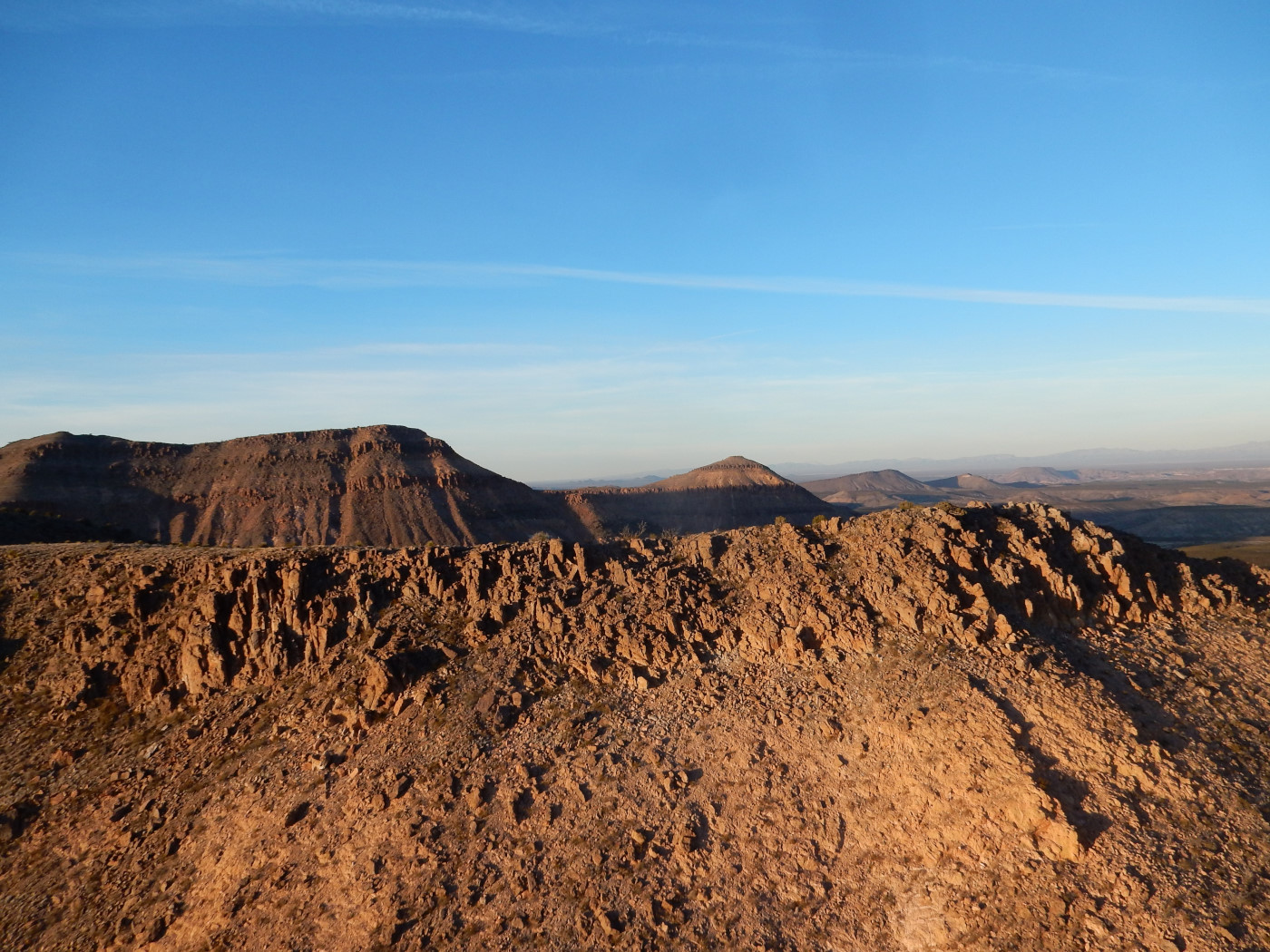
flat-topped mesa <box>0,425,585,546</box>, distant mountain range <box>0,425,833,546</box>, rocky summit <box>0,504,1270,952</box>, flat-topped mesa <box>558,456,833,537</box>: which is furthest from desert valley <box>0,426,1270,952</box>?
flat-topped mesa <box>558,456,833,537</box>

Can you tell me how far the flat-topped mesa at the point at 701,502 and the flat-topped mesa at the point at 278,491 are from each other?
6225 mm

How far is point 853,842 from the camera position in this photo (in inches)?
490

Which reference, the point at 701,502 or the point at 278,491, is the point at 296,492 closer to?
the point at 278,491

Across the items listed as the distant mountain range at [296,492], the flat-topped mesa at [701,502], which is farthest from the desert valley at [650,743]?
the flat-topped mesa at [701,502]

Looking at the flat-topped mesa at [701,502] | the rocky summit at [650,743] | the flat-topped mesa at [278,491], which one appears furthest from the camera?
the flat-topped mesa at [701,502]

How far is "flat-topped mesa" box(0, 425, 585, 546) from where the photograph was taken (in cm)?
6594

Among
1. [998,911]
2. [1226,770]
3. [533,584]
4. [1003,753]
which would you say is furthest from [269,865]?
[1226,770]

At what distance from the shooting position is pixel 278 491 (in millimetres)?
72938

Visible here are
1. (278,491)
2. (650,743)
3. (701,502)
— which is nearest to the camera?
(650,743)

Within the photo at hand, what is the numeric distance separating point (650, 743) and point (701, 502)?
85131 mm

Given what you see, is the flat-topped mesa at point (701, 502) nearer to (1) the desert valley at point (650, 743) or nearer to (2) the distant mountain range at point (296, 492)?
(2) the distant mountain range at point (296, 492)

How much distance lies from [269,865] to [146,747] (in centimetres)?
558

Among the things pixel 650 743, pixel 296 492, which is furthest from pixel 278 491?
pixel 650 743

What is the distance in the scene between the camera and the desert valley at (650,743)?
11.5m
